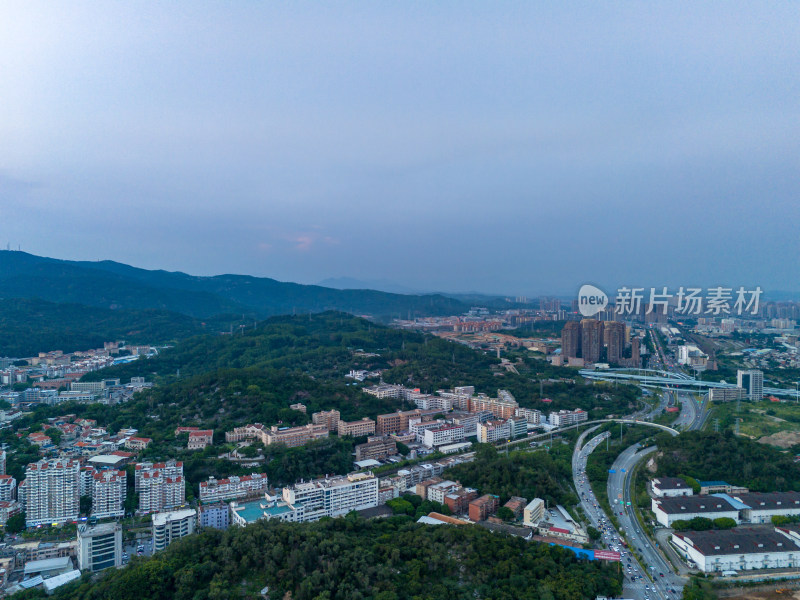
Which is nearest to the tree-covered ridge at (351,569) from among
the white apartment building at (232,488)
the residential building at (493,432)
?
the white apartment building at (232,488)

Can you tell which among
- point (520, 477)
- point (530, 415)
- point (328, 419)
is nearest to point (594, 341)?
point (530, 415)

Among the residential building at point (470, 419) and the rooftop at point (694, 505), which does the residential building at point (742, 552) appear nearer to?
the rooftop at point (694, 505)

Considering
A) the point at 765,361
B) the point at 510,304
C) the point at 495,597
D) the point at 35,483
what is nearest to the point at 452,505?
the point at 495,597

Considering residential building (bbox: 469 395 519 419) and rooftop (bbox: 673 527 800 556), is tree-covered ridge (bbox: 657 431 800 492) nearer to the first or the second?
rooftop (bbox: 673 527 800 556)

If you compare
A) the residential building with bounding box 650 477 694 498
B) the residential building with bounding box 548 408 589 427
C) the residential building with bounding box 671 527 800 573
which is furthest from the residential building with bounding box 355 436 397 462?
the residential building with bounding box 671 527 800 573

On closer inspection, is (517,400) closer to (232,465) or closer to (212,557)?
(232,465)
